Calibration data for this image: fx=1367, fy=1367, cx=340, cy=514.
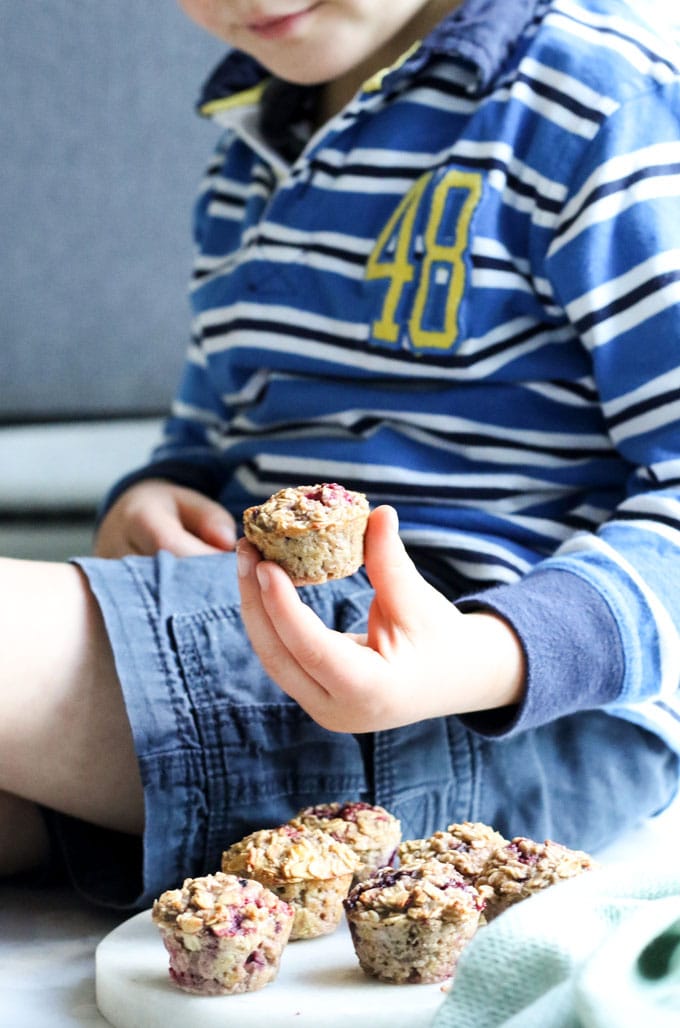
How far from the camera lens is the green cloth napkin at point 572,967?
62 cm

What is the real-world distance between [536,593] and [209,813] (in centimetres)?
27

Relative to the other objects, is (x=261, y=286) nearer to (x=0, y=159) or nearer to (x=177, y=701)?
(x=177, y=701)

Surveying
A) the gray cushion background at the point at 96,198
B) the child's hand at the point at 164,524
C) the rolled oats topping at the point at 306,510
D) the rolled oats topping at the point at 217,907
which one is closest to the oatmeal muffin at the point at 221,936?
the rolled oats topping at the point at 217,907

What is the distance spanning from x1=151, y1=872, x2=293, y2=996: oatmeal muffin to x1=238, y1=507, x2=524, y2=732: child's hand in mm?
124

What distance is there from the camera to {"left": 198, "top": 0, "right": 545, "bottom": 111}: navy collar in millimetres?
1054

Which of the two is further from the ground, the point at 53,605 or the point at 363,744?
the point at 53,605

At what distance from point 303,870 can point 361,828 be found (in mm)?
64

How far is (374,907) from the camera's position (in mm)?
783

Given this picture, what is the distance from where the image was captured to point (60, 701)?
0.93 meters

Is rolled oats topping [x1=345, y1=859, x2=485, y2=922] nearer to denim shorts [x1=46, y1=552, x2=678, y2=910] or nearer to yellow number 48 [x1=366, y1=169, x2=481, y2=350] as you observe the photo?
denim shorts [x1=46, y1=552, x2=678, y2=910]

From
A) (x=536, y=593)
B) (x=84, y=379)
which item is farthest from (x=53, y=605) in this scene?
(x=84, y=379)

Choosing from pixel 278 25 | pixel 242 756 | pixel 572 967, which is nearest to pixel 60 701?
pixel 242 756

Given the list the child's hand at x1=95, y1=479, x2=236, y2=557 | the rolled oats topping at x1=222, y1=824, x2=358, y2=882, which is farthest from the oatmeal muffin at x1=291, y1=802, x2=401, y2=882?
the child's hand at x1=95, y1=479, x2=236, y2=557

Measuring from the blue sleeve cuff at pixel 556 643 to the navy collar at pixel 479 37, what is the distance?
1.35 feet
